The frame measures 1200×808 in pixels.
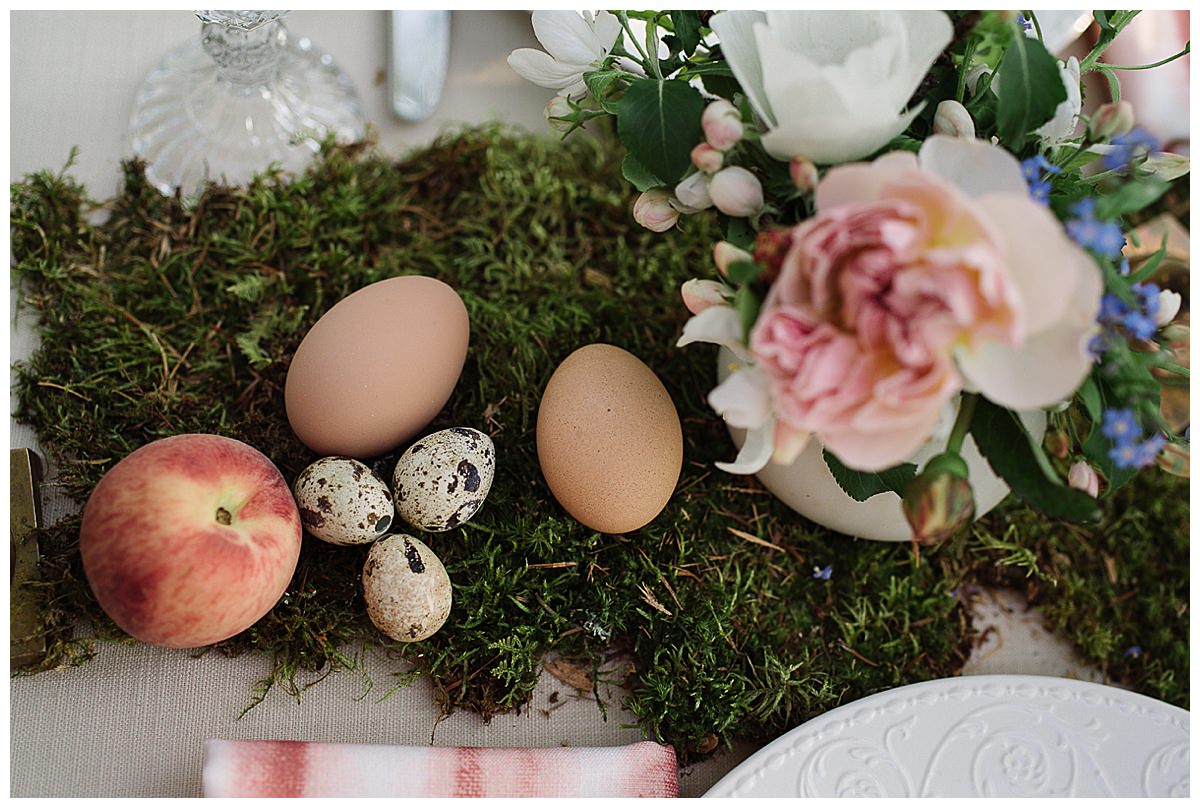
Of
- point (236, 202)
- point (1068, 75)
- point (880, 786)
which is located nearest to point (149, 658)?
point (236, 202)

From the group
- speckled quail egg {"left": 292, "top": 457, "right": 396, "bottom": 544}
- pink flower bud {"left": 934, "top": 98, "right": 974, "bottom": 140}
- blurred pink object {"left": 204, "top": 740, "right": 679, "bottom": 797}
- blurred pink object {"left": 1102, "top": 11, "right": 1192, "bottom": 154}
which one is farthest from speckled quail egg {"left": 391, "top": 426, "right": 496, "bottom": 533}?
blurred pink object {"left": 1102, "top": 11, "right": 1192, "bottom": 154}

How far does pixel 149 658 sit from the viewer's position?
640 mm

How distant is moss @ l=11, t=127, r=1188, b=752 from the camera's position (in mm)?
654

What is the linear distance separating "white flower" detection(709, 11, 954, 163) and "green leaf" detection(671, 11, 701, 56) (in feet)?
0.18

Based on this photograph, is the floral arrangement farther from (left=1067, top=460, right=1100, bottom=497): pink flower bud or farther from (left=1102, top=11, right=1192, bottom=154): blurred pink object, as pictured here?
(left=1102, top=11, right=1192, bottom=154): blurred pink object

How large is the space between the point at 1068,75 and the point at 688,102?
224 millimetres

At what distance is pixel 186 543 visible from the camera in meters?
0.53

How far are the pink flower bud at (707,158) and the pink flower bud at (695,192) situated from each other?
0.08ft

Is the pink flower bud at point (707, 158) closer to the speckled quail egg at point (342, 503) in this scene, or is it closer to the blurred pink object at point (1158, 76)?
the speckled quail egg at point (342, 503)

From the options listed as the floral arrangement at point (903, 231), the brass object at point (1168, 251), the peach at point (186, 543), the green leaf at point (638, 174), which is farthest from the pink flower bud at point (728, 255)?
the brass object at point (1168, 251)

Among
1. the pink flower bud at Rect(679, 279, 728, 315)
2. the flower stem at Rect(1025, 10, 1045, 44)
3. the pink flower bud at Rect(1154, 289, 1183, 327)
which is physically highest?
the flower stem at Rect(1025, 10, 1045, 44)

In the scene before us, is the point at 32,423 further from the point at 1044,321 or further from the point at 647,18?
the point at 1044,321

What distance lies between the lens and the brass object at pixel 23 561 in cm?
61

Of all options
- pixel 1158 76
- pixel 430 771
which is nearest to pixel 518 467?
pixel 430 771
